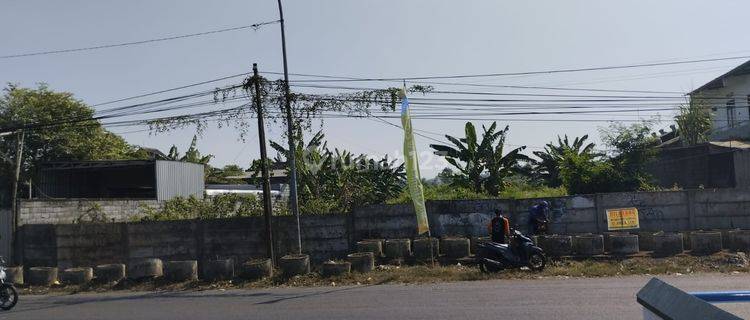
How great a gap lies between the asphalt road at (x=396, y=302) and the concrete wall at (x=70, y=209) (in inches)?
228

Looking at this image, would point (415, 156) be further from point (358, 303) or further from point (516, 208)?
point (358, 303)

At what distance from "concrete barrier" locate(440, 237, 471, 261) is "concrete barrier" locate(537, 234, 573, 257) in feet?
6.28

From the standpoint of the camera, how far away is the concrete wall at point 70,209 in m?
19.0

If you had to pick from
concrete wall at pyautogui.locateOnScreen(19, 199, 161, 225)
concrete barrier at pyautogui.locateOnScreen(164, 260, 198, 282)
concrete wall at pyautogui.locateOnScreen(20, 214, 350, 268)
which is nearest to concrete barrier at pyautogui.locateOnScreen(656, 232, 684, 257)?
concrete wall at pyautogui.locateOnScreen(20, 214, 350, 268)

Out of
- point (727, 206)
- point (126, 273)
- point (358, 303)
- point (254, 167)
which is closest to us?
point (358, 303)

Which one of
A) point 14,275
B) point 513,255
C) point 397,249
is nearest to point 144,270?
point 14,275

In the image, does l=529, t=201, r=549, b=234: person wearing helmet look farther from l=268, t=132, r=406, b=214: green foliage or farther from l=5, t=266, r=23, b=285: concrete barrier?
l=5, t=266, r=23, b=285: concrete barrier

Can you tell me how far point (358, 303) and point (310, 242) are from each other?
23.0ft

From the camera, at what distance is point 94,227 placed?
711 inches

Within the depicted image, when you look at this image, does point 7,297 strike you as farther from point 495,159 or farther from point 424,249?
point 495,159

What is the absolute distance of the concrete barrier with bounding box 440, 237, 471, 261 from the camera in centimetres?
1667

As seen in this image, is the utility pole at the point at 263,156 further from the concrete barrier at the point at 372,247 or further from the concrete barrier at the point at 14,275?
the concrete barrier at the point at 14,275

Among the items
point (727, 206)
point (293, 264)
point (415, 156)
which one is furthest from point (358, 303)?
point (727, 206)

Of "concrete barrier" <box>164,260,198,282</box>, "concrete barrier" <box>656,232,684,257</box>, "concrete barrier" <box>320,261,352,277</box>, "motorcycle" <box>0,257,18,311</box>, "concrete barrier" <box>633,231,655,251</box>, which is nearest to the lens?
"motorcycle" <box>0,257,18,311</box>
